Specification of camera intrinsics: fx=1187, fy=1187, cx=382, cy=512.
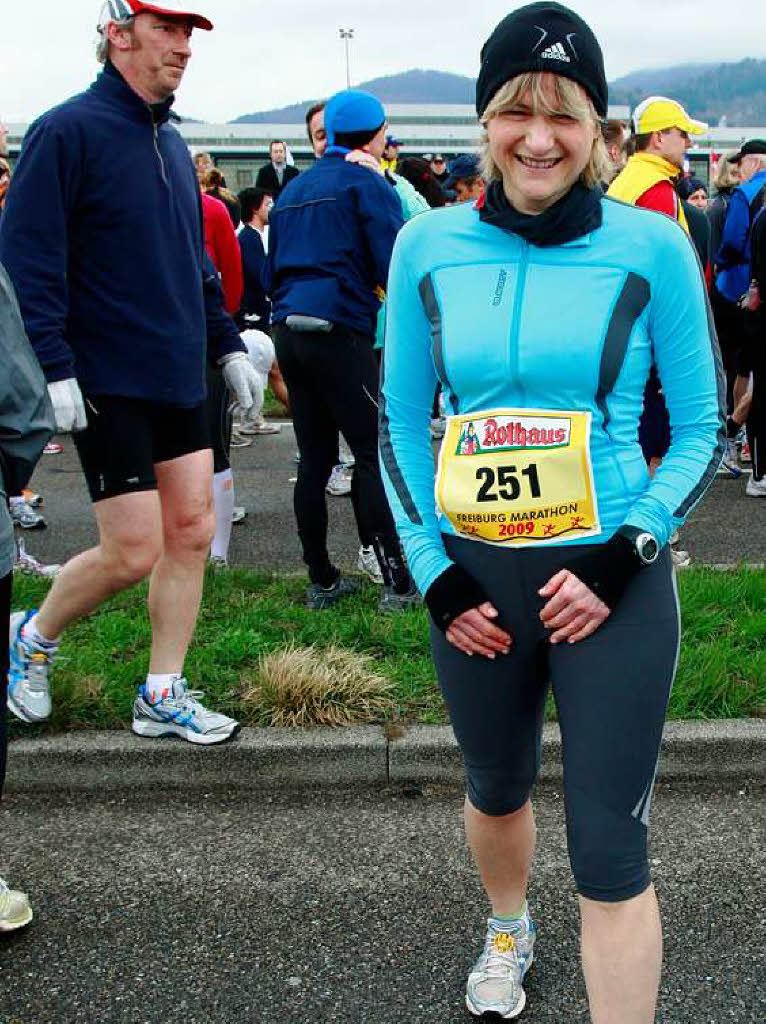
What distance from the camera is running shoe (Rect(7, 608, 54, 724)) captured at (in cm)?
398

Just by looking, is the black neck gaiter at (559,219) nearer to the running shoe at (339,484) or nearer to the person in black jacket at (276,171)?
the running shoe at (339,484)

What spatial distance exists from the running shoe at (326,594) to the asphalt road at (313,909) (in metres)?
1.55

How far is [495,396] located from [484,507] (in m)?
0.20

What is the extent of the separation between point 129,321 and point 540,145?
1861 millimetres

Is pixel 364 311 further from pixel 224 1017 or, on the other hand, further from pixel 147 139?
pixel 224 1017

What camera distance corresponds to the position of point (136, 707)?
13.1 ft

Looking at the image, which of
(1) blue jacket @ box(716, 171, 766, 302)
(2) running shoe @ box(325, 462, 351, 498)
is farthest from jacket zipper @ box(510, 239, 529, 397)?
(1) blue jacket @ box(716, 171, 766, 302)

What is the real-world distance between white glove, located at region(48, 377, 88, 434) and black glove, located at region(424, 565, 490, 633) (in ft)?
4.89

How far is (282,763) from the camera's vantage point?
3.86 metres

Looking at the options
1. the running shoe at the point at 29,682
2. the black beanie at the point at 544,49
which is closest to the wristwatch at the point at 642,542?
the black beanie at the point at 544,49

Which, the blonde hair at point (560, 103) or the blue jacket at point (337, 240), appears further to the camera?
the blue jacket at point (337, 240)

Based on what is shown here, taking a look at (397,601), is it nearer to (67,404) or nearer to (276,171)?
(67,404)

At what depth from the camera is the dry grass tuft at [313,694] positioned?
4.02m

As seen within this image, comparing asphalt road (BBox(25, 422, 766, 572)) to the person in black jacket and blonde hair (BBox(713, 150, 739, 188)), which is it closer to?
blonde hair (BBox(713, 150, 739, 188))
